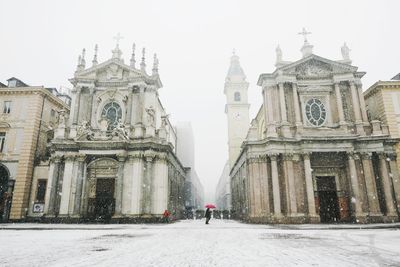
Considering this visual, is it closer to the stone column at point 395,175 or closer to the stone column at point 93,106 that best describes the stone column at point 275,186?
the stone column at point 395,175

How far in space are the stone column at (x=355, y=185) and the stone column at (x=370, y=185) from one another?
845mm

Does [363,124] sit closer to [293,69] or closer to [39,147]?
[293,69]

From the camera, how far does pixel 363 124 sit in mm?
27422

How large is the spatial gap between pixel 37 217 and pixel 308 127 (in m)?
26.8

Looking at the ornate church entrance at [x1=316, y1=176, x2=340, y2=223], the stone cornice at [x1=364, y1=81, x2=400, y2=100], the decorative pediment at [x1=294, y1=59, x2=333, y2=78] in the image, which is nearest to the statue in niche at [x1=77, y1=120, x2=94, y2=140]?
the decorative pediment at [x1=294, y1=59, x2=333, y2=78]

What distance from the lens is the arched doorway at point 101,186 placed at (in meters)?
28.0

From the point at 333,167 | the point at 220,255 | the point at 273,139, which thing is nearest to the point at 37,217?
the point at 273,139

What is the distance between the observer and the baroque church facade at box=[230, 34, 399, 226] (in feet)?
83.7

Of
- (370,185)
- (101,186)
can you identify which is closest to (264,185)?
(370,185)

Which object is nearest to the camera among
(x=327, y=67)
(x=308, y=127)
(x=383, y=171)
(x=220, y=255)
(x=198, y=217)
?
(x=220, y=255)

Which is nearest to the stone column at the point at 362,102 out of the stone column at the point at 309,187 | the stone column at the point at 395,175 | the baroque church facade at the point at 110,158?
the stone column at the point at 395,175

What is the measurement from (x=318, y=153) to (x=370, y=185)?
4919 millimetres

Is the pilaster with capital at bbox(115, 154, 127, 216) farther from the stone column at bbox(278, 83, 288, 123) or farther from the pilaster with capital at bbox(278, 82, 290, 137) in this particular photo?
the stone column at bbox(278, 83, 288, 123)

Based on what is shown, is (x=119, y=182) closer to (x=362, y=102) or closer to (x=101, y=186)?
(x=101, y=186)
